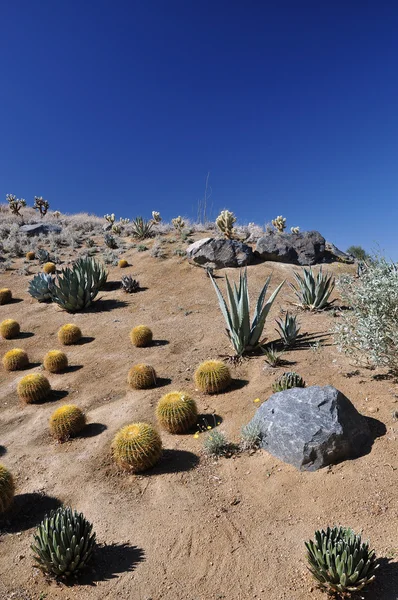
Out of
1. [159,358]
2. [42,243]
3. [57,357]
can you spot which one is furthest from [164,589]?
[42,243]

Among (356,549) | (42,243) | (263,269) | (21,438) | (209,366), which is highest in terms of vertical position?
(42,243)

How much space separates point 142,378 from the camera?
730cm

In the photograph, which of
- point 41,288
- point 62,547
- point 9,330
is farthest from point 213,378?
point 41,288

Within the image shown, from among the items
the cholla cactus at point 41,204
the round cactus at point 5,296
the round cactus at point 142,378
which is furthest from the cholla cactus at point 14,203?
the round cactus at point 142,378

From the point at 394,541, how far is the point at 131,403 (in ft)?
15.0

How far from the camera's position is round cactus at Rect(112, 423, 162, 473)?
4789 mm

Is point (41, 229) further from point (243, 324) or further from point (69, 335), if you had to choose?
point (243, 324)

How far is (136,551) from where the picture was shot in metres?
3.72

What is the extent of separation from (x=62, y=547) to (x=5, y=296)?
1215 cm

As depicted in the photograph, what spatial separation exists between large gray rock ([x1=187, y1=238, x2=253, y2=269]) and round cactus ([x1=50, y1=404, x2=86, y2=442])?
10.1m

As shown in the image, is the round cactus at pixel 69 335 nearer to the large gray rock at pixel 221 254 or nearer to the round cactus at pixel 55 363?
the round cactus at pixel 55 363

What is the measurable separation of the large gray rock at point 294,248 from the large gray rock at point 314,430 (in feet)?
37.3

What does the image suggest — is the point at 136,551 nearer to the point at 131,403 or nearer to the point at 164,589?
the point at 164,589

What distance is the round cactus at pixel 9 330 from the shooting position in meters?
11.0
